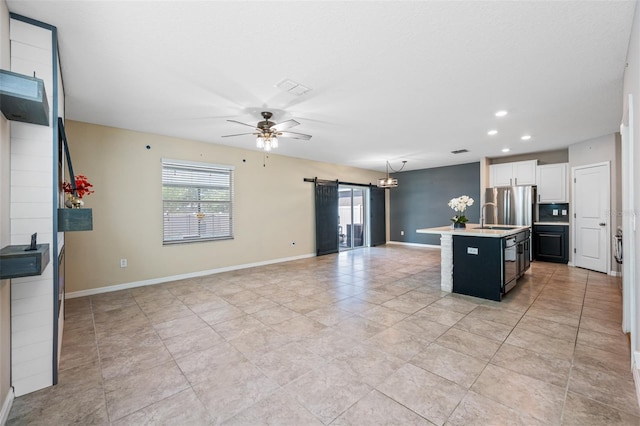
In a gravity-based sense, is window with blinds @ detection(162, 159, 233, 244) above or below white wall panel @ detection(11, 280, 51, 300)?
above

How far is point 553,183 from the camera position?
20.0 ft

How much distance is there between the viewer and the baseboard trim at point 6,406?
161cm

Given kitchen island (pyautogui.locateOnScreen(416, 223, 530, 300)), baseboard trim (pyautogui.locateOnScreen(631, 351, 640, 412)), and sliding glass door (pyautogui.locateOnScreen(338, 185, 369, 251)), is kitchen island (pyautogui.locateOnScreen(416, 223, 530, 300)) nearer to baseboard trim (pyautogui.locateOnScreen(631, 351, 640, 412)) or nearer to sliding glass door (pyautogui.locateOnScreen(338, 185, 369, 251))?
baseboard trim (pyautogui.locateOnScreen(631, 351, 640, 412))

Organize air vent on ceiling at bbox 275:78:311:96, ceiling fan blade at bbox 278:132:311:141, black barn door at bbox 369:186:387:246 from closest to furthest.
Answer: air vent on ceiling at bbox 275:78:311:96 < ceiling fan blade at bbox 278:132:311:141 < black barn door at bbox 369:186:387:246

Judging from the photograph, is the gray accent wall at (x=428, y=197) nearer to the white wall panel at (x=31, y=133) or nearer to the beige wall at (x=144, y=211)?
the beige wall at (x=144, y=211)

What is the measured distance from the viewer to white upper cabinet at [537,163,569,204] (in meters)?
5.94

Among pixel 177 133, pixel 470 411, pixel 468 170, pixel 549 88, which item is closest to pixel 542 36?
pixel 549 88

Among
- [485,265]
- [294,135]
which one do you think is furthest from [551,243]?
[294,135]

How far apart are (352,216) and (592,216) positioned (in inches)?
222

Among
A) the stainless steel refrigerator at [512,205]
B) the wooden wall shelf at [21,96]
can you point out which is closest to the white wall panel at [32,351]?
the wooden wall shelf at [21,96]

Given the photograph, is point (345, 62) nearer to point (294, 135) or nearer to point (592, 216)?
point (294, 135)

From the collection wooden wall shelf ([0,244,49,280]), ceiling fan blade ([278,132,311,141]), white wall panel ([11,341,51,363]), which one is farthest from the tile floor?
ceiling fan blade ([278,132,311,141])

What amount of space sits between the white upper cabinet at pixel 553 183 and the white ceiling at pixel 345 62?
181 centimetres

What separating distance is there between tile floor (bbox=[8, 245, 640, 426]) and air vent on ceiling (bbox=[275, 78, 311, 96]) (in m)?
2.66
